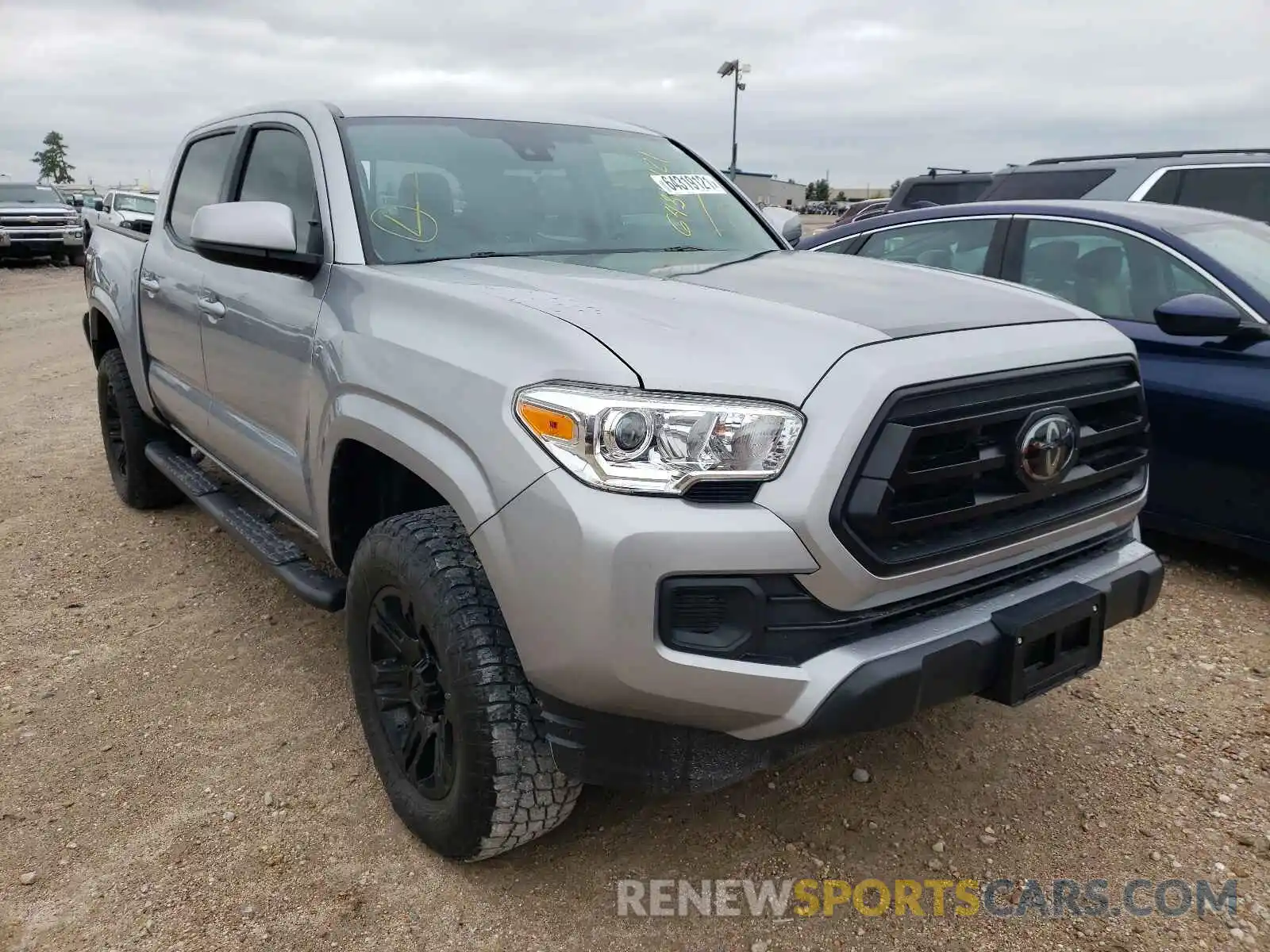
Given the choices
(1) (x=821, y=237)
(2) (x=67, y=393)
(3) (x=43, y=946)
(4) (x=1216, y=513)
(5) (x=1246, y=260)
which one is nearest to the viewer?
(3) (x=43, y=946)

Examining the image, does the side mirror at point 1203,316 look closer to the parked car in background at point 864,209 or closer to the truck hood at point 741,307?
the truck hood at point 741,307

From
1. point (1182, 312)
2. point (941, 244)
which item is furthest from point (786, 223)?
point (1182, 312)

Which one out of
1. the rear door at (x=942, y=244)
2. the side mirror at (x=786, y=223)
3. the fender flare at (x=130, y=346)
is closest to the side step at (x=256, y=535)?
the fender flare at (x=130, y=346)

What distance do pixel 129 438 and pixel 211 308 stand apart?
1.76 m

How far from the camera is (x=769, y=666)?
183 centimetres

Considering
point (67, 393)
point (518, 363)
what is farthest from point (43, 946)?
point (67, 393)

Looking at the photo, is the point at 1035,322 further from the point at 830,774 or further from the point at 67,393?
the point at 67,393

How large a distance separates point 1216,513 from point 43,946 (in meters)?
4.05

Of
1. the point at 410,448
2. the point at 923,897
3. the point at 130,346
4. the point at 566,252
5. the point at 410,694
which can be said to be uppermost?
the point at 566,252

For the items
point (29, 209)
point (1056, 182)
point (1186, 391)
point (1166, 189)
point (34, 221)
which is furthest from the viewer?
point (29, 209)

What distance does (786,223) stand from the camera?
3.87 metres

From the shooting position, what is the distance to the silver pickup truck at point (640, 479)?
182 centimetres

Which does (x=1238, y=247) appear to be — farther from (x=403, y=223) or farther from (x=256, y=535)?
(x=256, y=535)

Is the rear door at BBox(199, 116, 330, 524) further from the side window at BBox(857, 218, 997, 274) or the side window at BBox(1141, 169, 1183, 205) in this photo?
the side window at BBox(1141, 169, 1183, 205)
